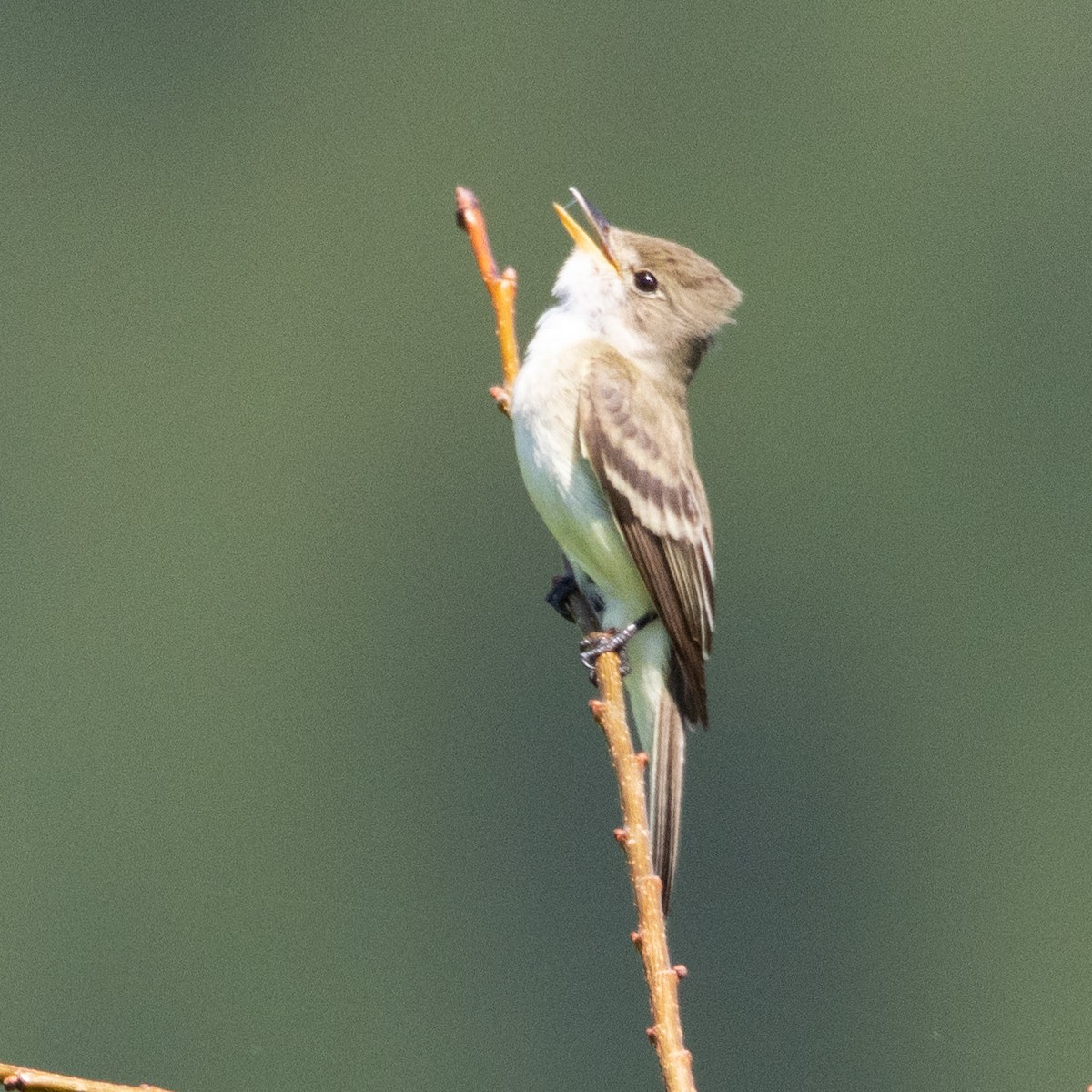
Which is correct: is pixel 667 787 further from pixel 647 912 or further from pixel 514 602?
pixel 514 602

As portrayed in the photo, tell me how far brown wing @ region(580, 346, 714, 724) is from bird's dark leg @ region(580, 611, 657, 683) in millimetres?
96

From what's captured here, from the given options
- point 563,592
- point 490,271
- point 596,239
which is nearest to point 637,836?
point 490,271

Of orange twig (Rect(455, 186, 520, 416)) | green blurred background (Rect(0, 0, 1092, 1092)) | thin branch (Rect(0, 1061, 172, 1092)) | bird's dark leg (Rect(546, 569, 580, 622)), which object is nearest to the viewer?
thin branch (Rect(0, 1061, 172, 1092))

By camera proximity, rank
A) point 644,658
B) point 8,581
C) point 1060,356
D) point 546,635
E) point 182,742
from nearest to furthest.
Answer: point 644,658
point 546,635
point 182,742
point 8,581
point 1060,356

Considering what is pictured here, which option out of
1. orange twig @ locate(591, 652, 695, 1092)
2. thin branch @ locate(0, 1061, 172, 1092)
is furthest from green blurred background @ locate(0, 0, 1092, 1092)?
thin branch @ locate(0, 1061, 172, 1092)

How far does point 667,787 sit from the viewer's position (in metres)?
5.89

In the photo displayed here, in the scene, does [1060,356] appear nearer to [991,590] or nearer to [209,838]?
[991,590]

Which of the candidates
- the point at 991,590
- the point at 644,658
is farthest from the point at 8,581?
the point at 644,658

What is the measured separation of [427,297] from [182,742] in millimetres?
9763

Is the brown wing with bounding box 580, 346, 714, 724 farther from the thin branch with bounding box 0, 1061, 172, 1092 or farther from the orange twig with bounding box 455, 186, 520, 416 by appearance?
the thin branch with bounding box 0, 1061, 172, 1092

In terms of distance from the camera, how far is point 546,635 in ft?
98.7

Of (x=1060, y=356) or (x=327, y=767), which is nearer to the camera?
(x=327, y=767)

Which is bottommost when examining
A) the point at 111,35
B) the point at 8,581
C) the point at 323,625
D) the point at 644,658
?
the point at 644,658

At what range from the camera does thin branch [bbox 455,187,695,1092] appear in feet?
12.2
